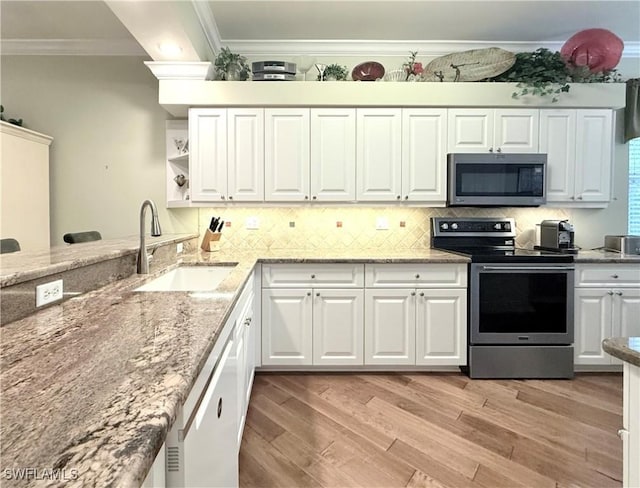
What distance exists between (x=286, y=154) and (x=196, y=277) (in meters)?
1.25

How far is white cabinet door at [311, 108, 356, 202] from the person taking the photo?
107 inches

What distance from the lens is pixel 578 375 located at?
2.51 meters

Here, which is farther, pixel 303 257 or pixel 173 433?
pixel 303 257

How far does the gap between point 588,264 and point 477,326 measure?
3.24ft

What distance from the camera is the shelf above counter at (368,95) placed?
2.61m

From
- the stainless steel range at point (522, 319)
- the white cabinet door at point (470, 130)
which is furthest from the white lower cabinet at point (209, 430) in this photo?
the white cabinet door at point (470, 130)

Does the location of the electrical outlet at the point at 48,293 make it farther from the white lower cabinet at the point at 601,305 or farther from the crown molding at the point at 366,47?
the white lower cabinet at the point at 601,305

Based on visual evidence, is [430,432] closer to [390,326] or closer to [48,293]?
[390,326]

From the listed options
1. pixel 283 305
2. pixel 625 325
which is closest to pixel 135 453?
pixel 283 305

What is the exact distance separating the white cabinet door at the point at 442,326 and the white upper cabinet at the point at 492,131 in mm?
1248

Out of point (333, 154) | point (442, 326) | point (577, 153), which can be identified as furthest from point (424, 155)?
point (442, 326)

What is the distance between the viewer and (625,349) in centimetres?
81

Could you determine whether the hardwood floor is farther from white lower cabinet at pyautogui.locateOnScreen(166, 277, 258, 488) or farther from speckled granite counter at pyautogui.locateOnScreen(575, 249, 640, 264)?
speckled granite counter at pyautogui.locateOnScreen(575, 249, 640, 264)

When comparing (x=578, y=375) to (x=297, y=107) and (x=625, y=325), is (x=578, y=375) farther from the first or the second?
(x=297, y=107)
